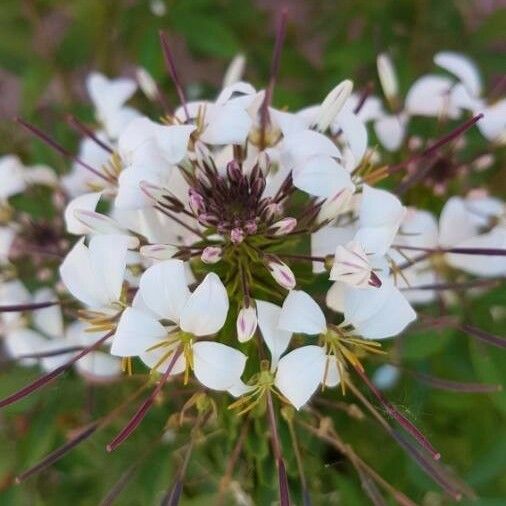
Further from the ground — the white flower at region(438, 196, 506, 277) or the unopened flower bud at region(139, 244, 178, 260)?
the unopened flower bud at region(139, 244, 178, 260)

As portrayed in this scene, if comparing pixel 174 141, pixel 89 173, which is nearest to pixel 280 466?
pixel 174 141

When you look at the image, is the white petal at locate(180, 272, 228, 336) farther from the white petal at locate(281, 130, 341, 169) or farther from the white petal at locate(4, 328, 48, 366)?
the white petal at locate(4, 328, 48, 366)

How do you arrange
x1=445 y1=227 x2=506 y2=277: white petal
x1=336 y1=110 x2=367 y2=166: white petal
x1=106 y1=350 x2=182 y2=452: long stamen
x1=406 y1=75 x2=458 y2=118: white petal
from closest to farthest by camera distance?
1. x1=106 y1=350 x2=182 y2=452: long stamen
2. x1=336 y1=110 x2=367 y2=166: white petal
3. x1=445 y1=227 x2=506 y2=277: white petal
4. x1=406 y1=75 x2=458 y2=118: white petal

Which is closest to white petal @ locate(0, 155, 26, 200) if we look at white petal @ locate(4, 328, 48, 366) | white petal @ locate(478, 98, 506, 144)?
white petal @ locate(4, 328, 48, 366)

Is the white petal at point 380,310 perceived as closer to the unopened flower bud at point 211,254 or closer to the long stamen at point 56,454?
the unopened flower bud at point 211,254

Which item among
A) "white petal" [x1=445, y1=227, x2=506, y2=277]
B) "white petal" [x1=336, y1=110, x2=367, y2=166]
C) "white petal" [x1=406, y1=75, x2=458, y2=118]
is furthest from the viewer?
"white petal" [x1=406, y1=75, x2=458, y2=118]

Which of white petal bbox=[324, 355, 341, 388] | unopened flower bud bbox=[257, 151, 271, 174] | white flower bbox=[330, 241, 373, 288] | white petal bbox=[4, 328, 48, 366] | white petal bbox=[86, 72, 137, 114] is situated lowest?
white petal bbox=[4, 328, 48, 366]
